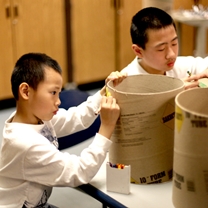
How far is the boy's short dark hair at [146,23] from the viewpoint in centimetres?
146

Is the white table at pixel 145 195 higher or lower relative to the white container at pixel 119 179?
lower

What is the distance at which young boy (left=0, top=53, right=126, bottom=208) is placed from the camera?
1.02m

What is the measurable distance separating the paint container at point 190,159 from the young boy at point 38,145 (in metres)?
0.24

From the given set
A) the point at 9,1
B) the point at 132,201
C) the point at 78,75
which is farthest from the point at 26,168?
the point at 78,75

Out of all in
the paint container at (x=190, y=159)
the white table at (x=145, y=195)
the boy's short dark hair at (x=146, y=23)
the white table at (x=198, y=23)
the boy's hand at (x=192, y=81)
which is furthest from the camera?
the white table at (x=198, y=23)

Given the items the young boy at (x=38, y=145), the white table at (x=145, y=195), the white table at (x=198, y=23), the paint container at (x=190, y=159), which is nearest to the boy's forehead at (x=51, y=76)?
the young boy at (x=38, y=145)

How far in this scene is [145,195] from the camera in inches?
38.3

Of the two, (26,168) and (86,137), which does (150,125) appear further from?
(86,137)

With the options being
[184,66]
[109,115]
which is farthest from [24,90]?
[184,66]

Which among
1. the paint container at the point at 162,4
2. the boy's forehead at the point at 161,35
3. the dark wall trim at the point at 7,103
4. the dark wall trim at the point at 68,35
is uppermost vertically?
the paint container at the point at 162,4

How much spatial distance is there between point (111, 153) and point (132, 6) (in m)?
2.90

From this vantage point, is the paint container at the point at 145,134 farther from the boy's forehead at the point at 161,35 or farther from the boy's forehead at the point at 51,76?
the boy's forehead at the point at 161,35

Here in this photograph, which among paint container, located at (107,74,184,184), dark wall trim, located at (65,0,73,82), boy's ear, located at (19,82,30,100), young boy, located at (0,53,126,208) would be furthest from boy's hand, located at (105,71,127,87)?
dark wall trim, located at (65,0,73,82)

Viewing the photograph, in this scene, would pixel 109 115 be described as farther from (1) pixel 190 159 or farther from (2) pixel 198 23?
(2) pixel 198 23
